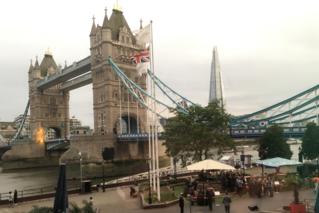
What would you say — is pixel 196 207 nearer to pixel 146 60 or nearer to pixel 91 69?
pixel 146 60

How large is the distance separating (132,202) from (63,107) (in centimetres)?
12253

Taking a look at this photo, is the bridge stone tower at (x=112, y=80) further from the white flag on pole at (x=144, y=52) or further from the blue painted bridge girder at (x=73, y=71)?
the white flag on pole at (x=144, y=52)

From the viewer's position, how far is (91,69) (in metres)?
114

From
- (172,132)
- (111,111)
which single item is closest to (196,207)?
(172,132)

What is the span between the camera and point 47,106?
481 feet

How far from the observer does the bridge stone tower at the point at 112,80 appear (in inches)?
4240

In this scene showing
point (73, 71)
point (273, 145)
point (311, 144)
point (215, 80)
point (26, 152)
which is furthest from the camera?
point (215, 80)

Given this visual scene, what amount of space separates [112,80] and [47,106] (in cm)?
4557

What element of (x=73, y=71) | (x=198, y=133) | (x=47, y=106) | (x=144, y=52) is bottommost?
(x=198, y=133)

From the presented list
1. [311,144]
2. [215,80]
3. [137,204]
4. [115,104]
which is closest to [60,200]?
[137,204]

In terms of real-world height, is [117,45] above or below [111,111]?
above

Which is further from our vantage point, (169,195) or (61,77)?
(61,77)

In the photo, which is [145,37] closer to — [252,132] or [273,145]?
[273,145]

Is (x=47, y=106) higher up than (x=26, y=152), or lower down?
higher up
